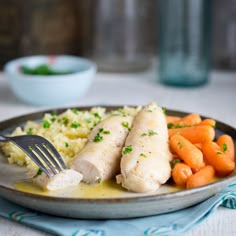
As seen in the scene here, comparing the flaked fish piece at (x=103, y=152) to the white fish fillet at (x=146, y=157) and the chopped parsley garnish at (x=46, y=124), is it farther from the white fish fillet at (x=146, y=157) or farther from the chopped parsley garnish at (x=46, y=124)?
the chopped parsley garnish at (x=46, y=124)

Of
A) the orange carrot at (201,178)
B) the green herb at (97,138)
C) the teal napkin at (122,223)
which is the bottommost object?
the teal napkin at (122,223)

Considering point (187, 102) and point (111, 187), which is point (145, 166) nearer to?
point (111, 187)

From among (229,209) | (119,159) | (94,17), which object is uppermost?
(94,17)

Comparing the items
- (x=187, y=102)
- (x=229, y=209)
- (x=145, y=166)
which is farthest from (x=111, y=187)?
(x=187, y=102)

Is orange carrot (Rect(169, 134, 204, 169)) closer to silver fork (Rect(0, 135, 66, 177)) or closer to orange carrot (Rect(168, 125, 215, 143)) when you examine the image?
orange carrot (Rect(168, 125, 215, 143))

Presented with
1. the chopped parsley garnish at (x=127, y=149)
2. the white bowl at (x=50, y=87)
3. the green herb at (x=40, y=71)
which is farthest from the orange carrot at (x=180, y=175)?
the green herb at (x=40, y=71)

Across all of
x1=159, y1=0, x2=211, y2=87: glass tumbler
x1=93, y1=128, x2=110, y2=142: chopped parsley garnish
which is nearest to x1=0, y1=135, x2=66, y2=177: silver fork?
x1=93, y1=128, x2=110, y2=142: chopped parsley garnish

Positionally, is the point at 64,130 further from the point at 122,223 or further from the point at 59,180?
the point at 122,223
